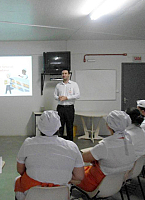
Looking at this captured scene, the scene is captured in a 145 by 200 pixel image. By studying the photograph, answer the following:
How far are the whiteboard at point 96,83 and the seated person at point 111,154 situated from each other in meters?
4.31

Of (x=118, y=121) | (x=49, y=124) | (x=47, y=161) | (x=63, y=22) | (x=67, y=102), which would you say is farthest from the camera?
(x=67, y=102)

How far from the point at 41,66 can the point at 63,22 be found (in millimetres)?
2140

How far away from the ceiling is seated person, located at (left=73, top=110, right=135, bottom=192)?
6.78 feet

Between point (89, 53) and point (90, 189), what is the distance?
4.79 m

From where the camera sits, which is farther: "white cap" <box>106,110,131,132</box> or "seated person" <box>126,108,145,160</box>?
"seated person" <box>126,108,145,160</box>

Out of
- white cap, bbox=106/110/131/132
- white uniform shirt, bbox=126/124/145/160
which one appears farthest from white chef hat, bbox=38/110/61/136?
white uniform shirt, bbox=126/124/145/160

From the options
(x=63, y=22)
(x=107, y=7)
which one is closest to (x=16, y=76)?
(x=63, y=22)

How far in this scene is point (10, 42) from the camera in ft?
21.1

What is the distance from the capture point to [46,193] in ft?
5.38

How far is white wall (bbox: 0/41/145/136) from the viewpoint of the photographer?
6.48 m

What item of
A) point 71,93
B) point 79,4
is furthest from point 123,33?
point 79,4

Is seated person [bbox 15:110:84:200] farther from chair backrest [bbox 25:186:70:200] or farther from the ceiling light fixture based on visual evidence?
the ceiling light fixture

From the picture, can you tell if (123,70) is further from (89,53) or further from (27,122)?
(27,122)

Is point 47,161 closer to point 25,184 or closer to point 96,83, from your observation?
point 25,184
